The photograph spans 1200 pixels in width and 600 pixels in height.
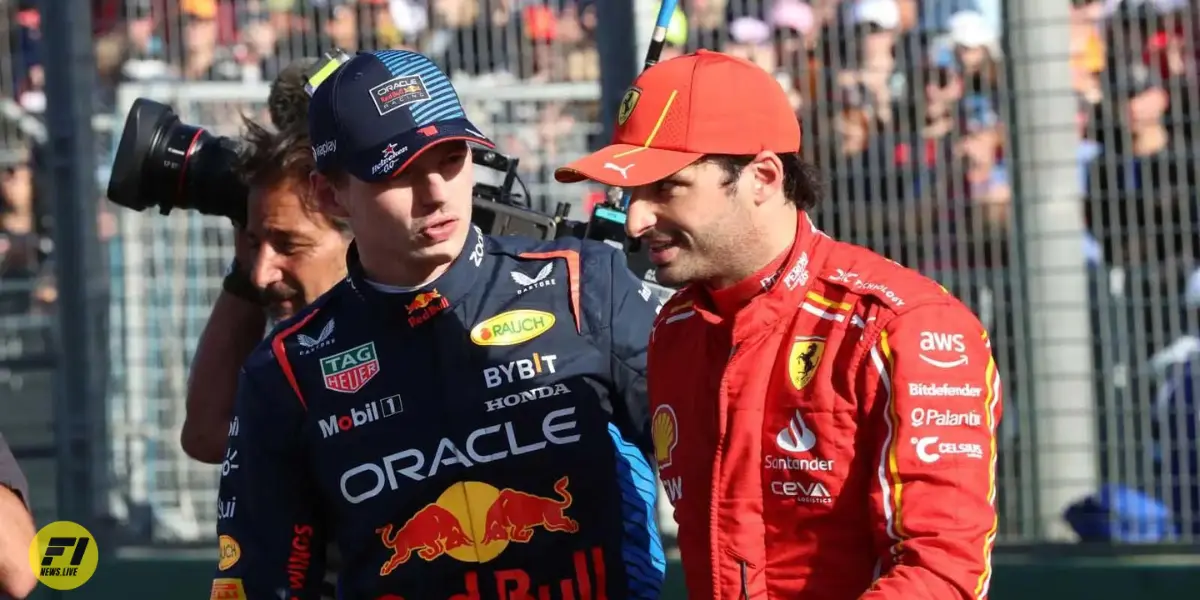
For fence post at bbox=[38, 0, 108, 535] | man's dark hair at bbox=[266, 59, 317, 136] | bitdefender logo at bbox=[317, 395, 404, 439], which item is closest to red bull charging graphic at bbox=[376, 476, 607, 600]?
bitdefender logo at bbox=[317, 395, 404, 439]

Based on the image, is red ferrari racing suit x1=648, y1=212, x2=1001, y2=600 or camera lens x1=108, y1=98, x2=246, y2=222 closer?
red ferrari racing suit x1=648, y1=212, x2=1001, y2=600

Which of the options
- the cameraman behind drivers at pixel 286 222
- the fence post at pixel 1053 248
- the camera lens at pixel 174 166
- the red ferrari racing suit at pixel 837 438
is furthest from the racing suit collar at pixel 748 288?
the fence post at pixel 1053 248

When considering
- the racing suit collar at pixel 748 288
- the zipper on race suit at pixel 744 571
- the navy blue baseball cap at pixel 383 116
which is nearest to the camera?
the zipper on race suit at pixel 744 571

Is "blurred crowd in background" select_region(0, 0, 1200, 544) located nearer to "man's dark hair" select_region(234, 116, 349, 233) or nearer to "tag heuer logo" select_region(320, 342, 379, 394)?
"man's dark hair" select_region(234, 116, 349, 233)

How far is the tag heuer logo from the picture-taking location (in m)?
2.92

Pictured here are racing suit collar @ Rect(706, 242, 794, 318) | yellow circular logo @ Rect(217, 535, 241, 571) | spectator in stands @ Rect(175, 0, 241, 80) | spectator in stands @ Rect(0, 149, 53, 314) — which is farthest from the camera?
spectator in stands @ Rect(175, 0, 241, 80)

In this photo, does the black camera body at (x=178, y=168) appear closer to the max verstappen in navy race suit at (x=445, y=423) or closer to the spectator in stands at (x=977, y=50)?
the max verstappen in navy race suit at (x=445, y=423)

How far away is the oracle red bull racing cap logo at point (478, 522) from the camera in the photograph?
287 centimetres

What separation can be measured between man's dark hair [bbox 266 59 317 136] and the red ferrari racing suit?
131cm

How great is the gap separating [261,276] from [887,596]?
1670 millimetres

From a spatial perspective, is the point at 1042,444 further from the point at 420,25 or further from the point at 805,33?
the point at 420,25

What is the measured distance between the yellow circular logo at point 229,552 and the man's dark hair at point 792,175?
1.13m

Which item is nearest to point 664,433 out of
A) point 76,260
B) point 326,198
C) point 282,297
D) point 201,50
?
point 326,198

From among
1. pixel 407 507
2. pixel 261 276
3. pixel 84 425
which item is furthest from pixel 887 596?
pixel 84 425
